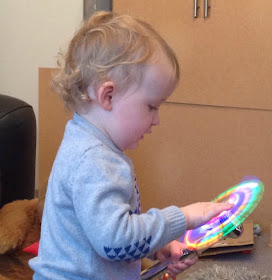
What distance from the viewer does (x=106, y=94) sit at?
0.76 m

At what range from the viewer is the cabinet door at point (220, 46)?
1861 millimetres

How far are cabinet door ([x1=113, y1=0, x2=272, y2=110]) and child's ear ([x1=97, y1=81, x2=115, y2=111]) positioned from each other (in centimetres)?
126

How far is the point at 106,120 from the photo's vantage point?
2.54 feet

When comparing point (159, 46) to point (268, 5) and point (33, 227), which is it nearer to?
point (33, 227)

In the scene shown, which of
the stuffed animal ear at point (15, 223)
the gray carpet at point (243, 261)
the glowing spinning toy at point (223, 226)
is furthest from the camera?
the gray carpet at point (243, 261)

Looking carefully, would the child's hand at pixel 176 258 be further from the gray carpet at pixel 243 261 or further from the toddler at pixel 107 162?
the gray carpet at pixel 243 261

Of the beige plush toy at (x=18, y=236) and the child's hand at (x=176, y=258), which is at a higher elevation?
the child's hand at (x=176, y=258)

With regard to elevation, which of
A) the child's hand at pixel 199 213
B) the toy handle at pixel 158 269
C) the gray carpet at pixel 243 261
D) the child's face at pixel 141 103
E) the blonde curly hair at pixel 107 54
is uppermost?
the blonde curly hair at pixel 107 54

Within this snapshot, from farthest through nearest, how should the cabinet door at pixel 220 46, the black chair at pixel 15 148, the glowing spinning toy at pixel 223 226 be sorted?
the cabinet door at pixel 220 46 < the black chair at pixel 15 148 < the glowing spinning toy at pixel 223 226

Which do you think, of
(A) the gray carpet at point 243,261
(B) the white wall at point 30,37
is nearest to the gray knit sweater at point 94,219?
(A) the gray carpet at point 243,261

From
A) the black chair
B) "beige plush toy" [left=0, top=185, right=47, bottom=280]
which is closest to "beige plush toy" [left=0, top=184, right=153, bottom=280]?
"beige plush toy" [left=0, top=185, right=47, bottom=280]

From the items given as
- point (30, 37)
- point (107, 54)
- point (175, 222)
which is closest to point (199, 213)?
point (175, 222)

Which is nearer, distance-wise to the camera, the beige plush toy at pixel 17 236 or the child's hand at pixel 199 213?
the child's hand at pixel 199 213

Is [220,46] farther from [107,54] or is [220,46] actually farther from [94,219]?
[94,219]
